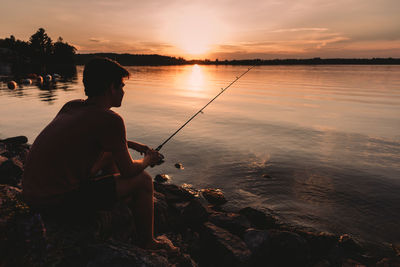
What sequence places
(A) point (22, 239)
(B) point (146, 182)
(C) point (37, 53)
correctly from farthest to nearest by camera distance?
(C) point (37, 53) < (B) point (146, 182) < (A) point (22, 239)

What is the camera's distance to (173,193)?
7.27 m

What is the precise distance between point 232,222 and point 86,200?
3710 mm

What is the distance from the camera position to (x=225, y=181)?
8711 mm

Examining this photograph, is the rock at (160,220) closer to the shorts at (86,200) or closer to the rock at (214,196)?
the rock at (214,196)

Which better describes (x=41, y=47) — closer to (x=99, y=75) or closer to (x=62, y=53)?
(x=62, y=53)

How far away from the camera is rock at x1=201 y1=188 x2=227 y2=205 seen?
289 inches

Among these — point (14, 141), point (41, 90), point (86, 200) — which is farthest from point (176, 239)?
point (41, 90)

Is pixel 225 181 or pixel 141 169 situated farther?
pixel 225 181

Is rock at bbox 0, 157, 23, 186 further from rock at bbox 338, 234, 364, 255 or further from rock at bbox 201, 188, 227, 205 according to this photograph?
rock at bbox 338, 234, 364, 255

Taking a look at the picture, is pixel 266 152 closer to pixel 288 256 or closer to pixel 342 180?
pixel 342 180

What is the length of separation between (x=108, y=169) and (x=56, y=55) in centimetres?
13265

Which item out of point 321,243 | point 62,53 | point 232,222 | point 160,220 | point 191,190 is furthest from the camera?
point 62,53

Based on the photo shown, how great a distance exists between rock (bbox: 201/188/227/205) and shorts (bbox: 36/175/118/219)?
454cm

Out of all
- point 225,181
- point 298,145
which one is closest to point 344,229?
point 225,181
